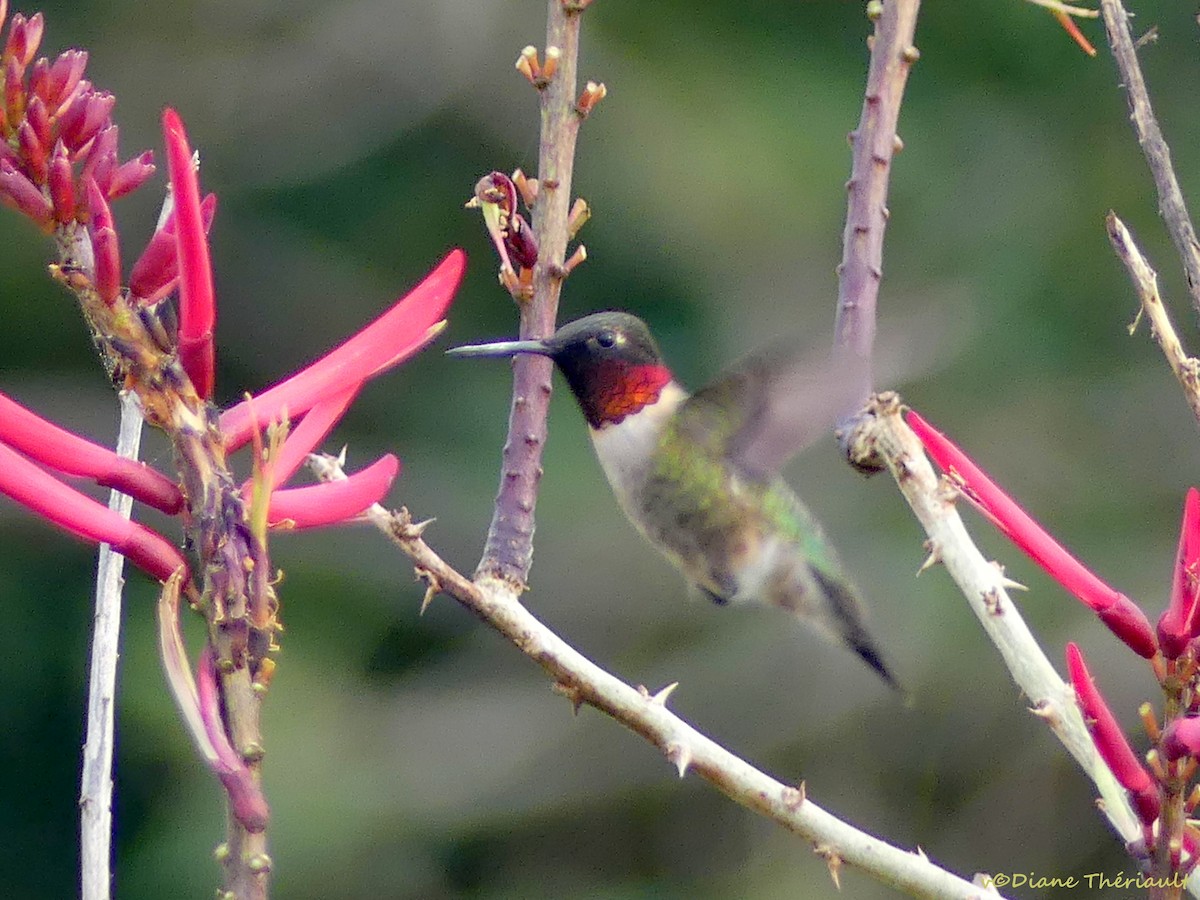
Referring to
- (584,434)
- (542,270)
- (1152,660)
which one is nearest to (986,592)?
(1152,660)

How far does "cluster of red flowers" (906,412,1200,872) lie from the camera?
1.27 m

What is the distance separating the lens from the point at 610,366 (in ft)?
7.71

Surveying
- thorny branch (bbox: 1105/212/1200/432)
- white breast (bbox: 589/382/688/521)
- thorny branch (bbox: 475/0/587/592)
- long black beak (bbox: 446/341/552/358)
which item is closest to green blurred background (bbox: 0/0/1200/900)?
white breast (bbox: 589/382/688/521)

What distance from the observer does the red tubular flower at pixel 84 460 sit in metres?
1.09

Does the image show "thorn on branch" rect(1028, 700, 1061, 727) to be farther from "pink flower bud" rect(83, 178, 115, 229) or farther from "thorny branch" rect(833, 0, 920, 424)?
"pink flower bud" rect(83, 178, 115, 229)

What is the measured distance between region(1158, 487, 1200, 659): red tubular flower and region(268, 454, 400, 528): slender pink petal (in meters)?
0.61

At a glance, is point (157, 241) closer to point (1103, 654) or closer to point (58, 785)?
point (1103, 654)

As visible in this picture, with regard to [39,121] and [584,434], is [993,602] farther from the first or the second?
[584,434]

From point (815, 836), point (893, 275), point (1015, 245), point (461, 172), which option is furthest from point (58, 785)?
point (815, 836)

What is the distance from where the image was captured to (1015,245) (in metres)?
6.65

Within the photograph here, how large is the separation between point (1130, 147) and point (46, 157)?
6.25 metres

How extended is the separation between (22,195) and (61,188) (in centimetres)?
2

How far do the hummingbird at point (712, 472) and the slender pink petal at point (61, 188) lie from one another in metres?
1.16

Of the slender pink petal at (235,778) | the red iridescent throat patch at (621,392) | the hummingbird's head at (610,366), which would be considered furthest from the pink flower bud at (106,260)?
the red iridescent throat patch at (621,392)
